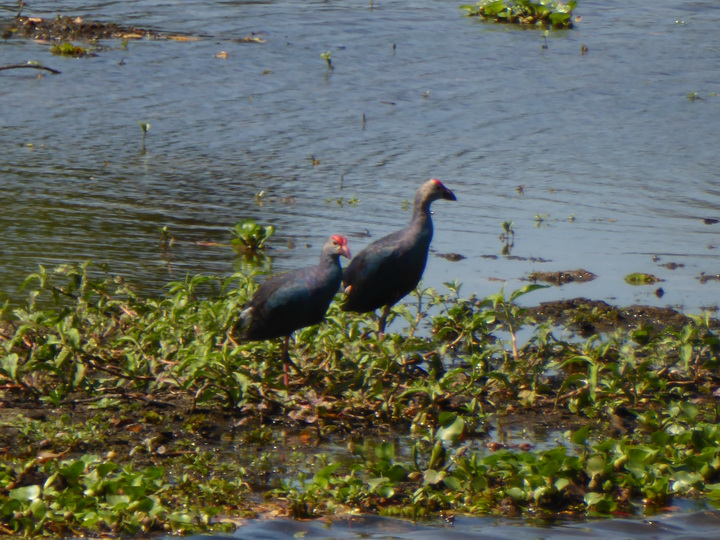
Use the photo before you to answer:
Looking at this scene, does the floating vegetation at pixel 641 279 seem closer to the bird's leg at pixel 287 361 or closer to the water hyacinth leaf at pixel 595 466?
the bird's leg at pixel 287 361

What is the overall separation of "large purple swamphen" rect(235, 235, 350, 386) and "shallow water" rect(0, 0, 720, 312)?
1645 mm

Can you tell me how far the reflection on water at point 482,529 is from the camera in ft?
15.0

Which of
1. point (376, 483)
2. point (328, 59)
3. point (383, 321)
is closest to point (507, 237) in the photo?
point (383, 321)

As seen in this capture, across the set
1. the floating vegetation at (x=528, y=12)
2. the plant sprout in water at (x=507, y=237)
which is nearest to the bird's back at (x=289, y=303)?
the plant sprout in water at (x=507, y=237)

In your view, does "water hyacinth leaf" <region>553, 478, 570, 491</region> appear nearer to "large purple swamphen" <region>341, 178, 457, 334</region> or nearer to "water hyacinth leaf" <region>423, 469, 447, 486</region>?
"water hyacinth leaf" <region>423, 469, 447, 486</region>

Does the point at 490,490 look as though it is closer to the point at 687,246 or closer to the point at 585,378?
the point at 585,378

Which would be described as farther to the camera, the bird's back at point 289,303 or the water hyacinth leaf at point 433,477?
the bird's back at point 289,303

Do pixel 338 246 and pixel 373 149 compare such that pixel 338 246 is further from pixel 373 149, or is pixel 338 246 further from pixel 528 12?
pixel 528 12

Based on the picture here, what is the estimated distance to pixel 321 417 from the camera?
570cm

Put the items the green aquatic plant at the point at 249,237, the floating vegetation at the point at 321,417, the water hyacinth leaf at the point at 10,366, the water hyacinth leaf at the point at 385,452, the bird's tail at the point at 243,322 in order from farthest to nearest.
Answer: the green aquatic plant at the point at 249,237 < the bird's tail at the point at 243,322 < the water hyacinth leaf at the point at 10,366 < the water hyacinth leaf at the point at 385,452 < the floating vegetation at the point at 321,417

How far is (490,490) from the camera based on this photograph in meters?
4.99

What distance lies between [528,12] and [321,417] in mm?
13761

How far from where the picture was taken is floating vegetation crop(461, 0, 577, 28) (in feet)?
59.1

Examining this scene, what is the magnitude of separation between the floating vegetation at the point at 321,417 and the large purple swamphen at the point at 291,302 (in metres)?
0.12
